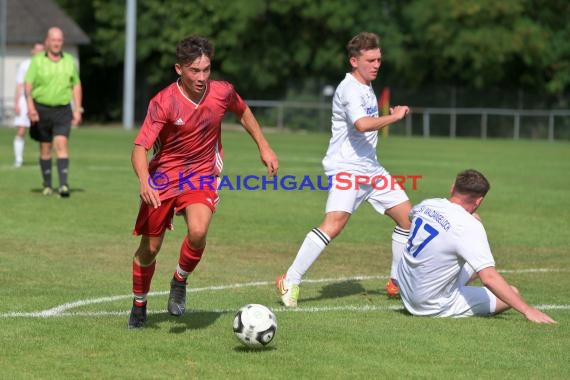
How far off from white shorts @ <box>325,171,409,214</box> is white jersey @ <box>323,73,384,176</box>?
6cm

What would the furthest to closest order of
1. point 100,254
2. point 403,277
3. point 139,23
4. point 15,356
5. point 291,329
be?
point 139,23
point 100,254
point 403,277
point 291,329
point 15,356

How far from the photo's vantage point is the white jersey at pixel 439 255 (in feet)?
26.4

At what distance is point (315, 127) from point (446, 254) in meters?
45.2

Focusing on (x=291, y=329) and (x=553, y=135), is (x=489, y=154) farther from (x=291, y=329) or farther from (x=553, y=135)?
(x=291, y=329)

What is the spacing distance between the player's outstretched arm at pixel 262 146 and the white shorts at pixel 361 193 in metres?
1.22

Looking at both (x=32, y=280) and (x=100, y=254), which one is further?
(x=100, y=254)

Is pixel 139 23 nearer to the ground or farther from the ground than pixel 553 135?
farther from the ground

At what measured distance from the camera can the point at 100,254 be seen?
1169 cm

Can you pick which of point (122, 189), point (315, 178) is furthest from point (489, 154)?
point (122, 189)

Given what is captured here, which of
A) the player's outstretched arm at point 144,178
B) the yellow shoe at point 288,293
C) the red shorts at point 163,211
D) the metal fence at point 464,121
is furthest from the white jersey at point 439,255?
the metal fence at point 464,121

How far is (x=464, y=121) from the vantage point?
173ft

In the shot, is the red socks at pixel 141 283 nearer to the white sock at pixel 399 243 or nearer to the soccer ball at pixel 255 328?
the soccer ball at pixel 255 328

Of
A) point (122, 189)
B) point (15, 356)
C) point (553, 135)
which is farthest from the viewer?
point (553, 135)

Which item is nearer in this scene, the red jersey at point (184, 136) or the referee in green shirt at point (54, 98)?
the red jersey at point (184, 136)
